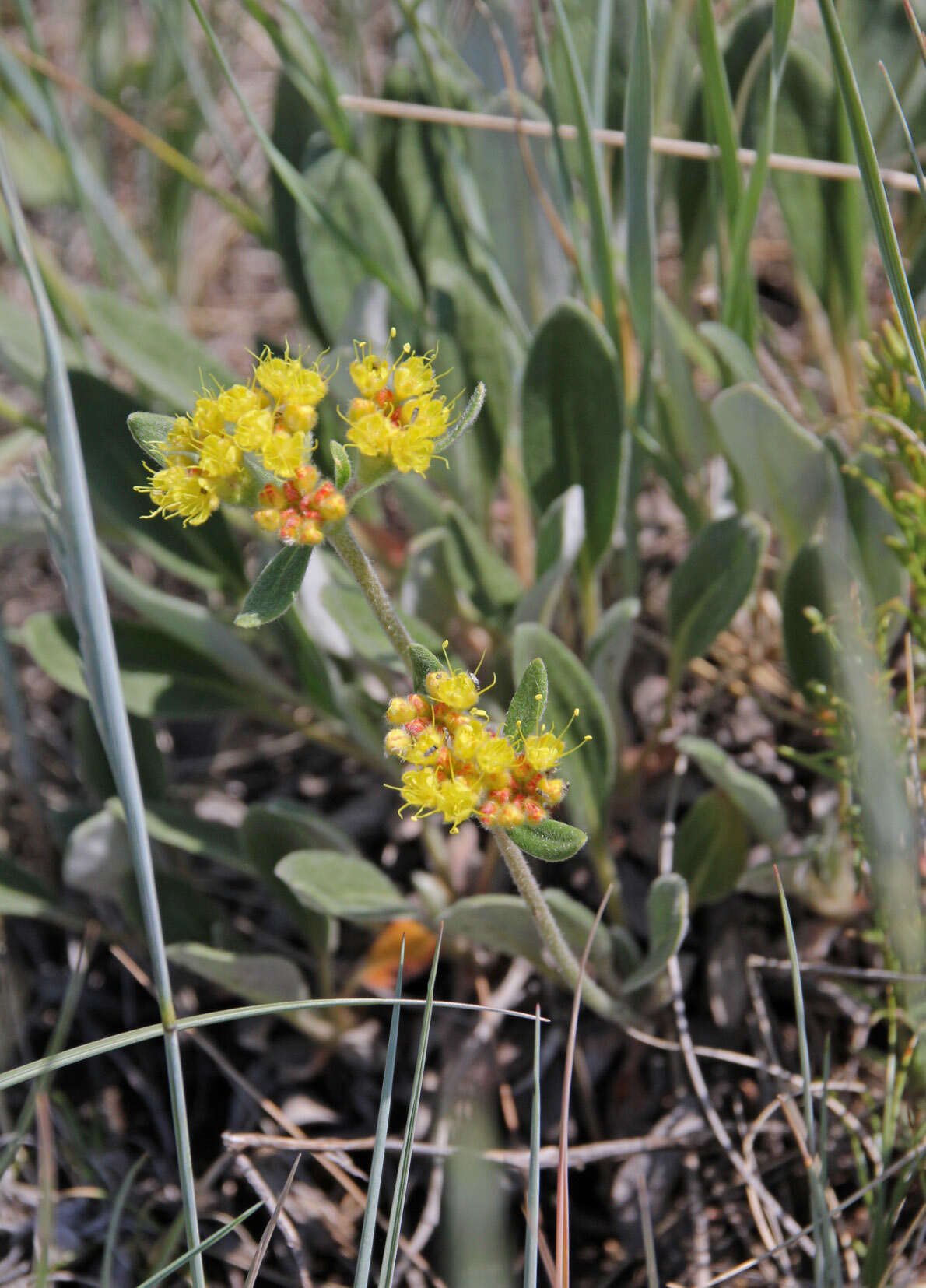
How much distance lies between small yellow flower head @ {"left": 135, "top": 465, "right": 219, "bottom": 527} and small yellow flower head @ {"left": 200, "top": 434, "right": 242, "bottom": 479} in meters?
0.01

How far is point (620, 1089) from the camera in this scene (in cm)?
151

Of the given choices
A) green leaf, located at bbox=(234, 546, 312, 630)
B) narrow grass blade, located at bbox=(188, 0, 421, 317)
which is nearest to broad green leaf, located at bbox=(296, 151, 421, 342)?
narrow grass blade, located at bbox=(188, 0, 421, 317)

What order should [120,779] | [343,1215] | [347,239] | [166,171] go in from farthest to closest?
[166,171] → [347,239] → [343,1215] → [120,779]

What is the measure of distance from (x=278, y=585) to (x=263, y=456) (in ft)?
0.39

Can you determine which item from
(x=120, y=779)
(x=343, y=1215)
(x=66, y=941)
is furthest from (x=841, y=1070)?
(x=66, y=941)

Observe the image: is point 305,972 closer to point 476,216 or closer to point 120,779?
point 120,779

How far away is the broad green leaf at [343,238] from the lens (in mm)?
1630

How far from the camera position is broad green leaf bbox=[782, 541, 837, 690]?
1363 millimetres

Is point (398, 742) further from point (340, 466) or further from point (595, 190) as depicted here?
point (595, 190)

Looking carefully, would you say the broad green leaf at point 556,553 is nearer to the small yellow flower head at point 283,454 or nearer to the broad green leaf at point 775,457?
the broad green leaf at point 775,457

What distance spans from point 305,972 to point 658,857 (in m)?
0.64

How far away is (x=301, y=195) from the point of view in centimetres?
146

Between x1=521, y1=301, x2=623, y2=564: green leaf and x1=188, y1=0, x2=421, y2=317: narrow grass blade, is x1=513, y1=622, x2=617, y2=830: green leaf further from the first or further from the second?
x1=188, y1=0, x2=421, y2=317: narrow grass blade

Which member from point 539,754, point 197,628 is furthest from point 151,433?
point 197,628
